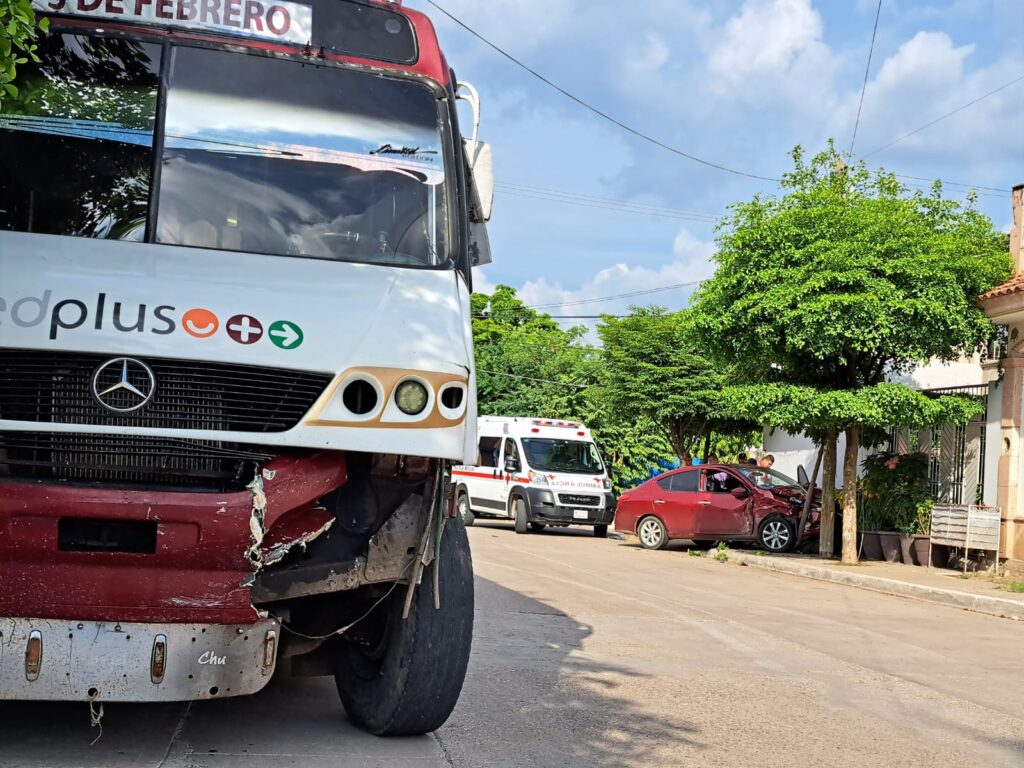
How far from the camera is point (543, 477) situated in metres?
24.2

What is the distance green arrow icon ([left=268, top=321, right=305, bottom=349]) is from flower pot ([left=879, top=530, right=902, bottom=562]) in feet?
52.2

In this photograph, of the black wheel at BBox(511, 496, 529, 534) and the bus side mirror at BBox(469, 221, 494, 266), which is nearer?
the bus side mirror at BBox(469, 221, 494, 266)

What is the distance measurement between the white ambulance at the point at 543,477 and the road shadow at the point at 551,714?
14702 mm

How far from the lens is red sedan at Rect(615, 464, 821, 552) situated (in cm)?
2058

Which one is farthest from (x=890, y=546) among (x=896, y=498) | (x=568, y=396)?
(x=568, y=396)

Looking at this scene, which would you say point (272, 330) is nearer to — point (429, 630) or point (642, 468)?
point (429, 630)

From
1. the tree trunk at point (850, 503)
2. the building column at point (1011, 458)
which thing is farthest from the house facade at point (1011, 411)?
the tree trunk at point (850, 503)

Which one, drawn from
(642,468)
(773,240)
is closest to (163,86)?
(773,240)

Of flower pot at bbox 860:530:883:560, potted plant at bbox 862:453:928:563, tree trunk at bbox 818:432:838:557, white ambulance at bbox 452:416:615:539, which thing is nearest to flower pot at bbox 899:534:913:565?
potted plant at bbox 862:453:928:563

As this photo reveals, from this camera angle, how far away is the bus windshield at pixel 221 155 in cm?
530

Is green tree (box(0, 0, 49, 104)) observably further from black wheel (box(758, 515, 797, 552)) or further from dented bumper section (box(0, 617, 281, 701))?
black wheel (box(758, 515, 797, 552))

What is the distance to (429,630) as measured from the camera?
5.34 m

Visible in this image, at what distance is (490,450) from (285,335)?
2144cm

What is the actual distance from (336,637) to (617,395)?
21886 millimetres
